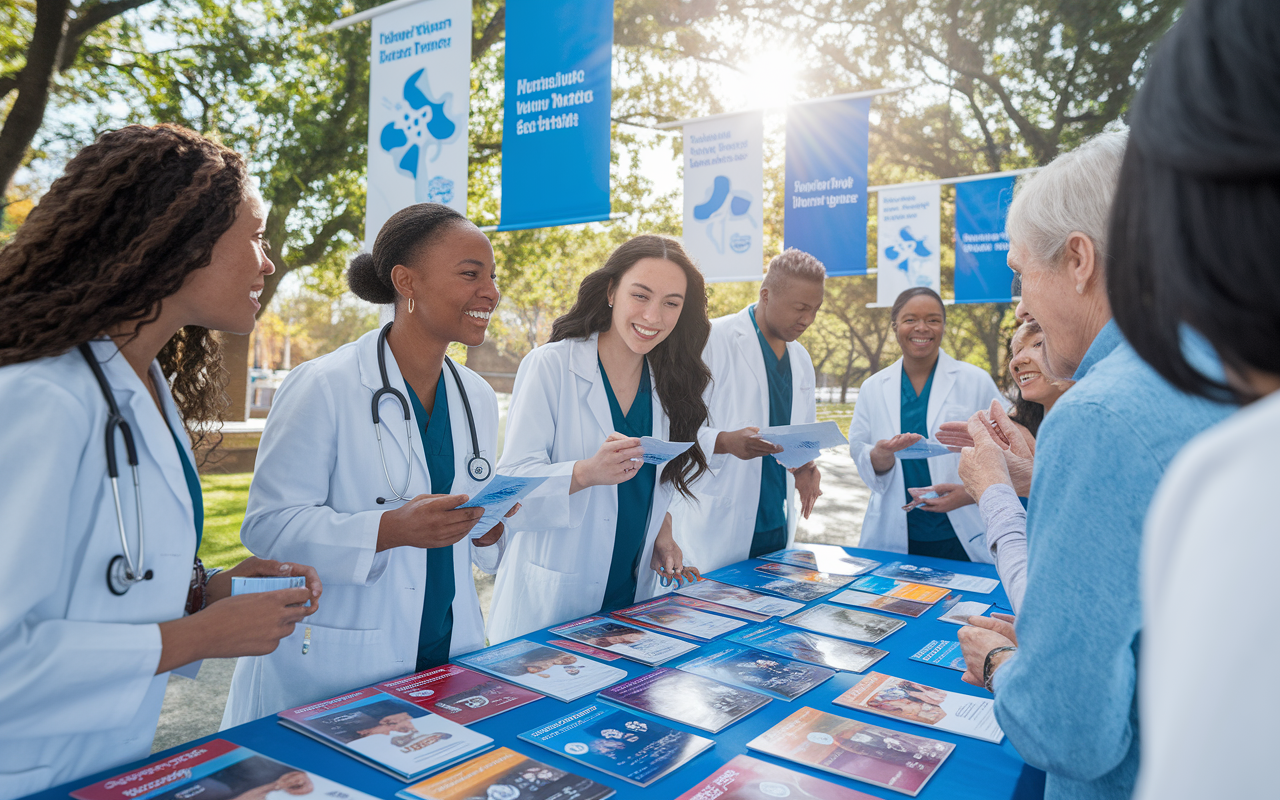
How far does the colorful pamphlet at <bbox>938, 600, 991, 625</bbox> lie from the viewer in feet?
7.78

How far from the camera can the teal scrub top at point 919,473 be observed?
3727 mm

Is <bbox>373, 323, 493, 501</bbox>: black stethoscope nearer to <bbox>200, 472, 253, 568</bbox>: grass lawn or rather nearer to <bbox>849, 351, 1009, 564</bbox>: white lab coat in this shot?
<bbox>849, 351, 1009, 564</bbox>: white lab coat

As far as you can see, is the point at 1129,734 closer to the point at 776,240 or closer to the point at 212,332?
the point at 212,332

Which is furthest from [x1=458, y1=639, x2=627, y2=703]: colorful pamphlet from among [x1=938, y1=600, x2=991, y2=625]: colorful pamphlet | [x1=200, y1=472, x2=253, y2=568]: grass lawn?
[x1=200, y1=472, x2=253, y2=568]: grass lawn

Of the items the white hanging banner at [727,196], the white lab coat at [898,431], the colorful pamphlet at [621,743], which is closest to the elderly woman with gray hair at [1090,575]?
the colorful pamphlet at [621,743]

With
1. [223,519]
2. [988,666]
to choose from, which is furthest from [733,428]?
[223,519]

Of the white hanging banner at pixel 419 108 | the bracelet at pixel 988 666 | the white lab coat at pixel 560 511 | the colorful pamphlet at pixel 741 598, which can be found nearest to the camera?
the bracelet at pixel 988 666

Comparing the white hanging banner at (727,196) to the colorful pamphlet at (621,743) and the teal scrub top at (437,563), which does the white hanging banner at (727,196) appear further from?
the colorful pamphlet at (621,743)

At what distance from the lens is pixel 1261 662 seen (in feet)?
1.17

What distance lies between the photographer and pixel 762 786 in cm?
129

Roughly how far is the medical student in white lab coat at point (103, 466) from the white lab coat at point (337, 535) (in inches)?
12.5

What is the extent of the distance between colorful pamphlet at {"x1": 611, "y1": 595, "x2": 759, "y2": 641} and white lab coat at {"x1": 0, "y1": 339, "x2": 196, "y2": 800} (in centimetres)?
124

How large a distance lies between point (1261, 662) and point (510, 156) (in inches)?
→ 157

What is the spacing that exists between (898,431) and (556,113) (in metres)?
2.47
